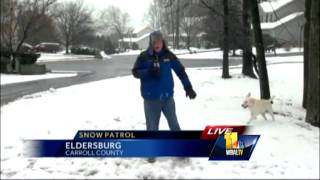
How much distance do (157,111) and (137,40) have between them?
345 feet

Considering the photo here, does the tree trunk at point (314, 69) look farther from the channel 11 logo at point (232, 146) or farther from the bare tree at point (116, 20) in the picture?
the bare tree at point (116, 20)

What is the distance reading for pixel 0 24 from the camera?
96.5 feet

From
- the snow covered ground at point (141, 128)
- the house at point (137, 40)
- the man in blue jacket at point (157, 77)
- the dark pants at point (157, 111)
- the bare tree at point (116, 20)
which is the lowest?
the snow covered ground at point (141, 128)

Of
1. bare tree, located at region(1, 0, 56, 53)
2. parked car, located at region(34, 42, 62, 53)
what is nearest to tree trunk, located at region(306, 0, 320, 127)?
bare tree, located at region(1, 0, 56, 53)

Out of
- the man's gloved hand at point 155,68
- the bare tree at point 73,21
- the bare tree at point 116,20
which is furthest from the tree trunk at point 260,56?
the bare tree at point 116,20

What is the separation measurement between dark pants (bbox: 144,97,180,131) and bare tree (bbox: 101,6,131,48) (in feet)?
298

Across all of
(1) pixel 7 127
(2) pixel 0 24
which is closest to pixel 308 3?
(1) pixel 7 127

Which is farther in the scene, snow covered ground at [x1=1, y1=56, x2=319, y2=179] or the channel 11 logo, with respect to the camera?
snow covered ground at [x1=1, y1=56, x2=319, y2=179]

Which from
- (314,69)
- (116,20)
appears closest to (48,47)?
(116,20)

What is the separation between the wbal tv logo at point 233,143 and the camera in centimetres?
559

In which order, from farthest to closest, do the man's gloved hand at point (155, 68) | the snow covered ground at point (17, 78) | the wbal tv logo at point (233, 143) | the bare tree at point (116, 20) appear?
the bare tree at point (116, 20)
the snow covered ground at point (17, 78)
the man's gloved hand at point (155, 68)
the wbal tv logo at point (233, 143)

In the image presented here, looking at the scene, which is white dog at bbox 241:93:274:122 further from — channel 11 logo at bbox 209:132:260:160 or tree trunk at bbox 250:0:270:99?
channel 11 logo at bbox 209:132:260:160

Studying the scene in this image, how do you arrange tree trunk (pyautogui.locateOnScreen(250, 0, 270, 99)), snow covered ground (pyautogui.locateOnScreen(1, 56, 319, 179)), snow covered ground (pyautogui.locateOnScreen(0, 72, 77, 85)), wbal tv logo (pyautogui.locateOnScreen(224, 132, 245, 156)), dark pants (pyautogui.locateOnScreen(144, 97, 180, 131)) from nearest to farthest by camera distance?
wbal tv logo (pyautogui.locateOnScreen(224, 132, 245, 156)) < snow covered ground (pyautogui.locateOnScreen(1, 56, 319, 179)) < dark pants (pyautogui.locateOnScreen(144, 97, 180, 131)) < tree trunk (pyautogui.locateOnScreen(250, 0, 270, 99)) < snow covered ground (pyautogui.locateOnScreen(0, 72, 77, 85))

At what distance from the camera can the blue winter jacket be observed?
6754mm
